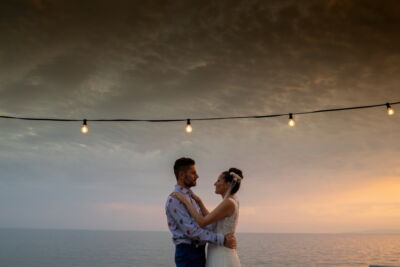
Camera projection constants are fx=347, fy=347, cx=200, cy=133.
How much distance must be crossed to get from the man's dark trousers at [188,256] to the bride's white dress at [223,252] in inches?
9.5

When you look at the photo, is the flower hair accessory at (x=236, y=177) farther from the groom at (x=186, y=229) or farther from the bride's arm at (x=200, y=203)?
the groom at (x=186, y=229)

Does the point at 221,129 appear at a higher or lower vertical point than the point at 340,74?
higher

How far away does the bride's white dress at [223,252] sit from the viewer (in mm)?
3641

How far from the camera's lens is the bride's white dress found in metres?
3.64

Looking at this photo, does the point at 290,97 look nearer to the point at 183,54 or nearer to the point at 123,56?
the point at 183,54

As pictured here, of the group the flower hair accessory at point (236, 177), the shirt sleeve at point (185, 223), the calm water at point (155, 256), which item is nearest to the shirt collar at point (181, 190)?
the shirt sleeve at point (185, 223)

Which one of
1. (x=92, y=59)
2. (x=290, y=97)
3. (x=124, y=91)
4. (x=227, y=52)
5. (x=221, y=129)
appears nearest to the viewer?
(x=227, y=52)

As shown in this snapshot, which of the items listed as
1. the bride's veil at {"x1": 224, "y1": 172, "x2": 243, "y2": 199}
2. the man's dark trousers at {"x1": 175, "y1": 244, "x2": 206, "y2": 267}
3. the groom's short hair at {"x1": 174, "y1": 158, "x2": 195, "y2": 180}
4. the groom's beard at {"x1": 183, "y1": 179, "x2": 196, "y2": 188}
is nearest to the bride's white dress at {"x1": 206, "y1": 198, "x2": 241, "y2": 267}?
the bride's veil at {"x1": 224, "y1": 172, "x2": 243, "y2": 199}

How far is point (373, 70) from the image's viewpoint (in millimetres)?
9859

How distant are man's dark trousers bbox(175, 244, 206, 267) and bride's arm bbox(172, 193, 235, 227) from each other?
247 millimetres

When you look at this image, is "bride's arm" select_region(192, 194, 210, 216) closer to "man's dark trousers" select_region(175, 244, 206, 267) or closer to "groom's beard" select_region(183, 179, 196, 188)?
"groom's beard" select_region(183, 179, 196, 188)

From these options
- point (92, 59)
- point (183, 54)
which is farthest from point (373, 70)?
point (92, 59)

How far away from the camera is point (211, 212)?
139 inches

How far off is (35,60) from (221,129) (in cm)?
1383
